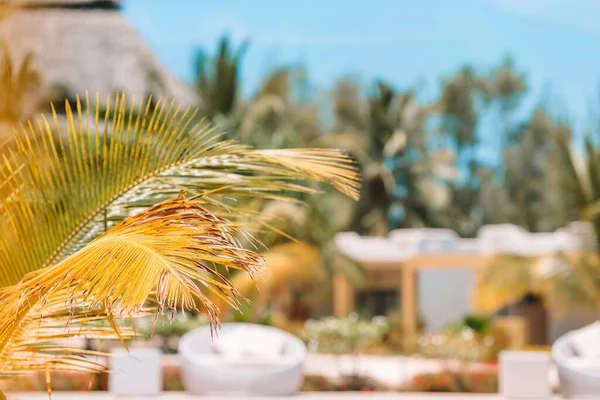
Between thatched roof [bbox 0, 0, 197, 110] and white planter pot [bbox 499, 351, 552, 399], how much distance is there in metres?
16.0

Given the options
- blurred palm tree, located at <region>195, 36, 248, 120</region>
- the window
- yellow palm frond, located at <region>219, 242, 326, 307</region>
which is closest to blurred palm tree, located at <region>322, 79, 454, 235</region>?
the window

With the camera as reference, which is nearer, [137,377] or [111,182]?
[111,182]

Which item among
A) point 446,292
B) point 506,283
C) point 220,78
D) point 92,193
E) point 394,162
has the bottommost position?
point 446,292

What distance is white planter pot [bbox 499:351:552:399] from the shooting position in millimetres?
11219

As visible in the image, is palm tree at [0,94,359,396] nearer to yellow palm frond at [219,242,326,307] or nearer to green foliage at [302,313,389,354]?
green foliage at [302,313,389,354]

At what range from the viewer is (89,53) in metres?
27.6

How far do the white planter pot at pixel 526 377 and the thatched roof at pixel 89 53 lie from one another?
16.0 m

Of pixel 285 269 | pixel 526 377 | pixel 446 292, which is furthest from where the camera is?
pixel 446 292

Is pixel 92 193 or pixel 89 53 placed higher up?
pixel 89 53

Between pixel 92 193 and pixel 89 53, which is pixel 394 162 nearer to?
pixel 89 53

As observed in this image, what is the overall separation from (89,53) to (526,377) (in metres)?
19.7

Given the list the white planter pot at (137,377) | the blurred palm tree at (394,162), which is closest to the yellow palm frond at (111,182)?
the white planter pot at (137,377)

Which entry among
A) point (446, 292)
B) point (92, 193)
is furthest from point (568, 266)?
point (92, 193)

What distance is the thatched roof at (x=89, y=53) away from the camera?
1030 inches
